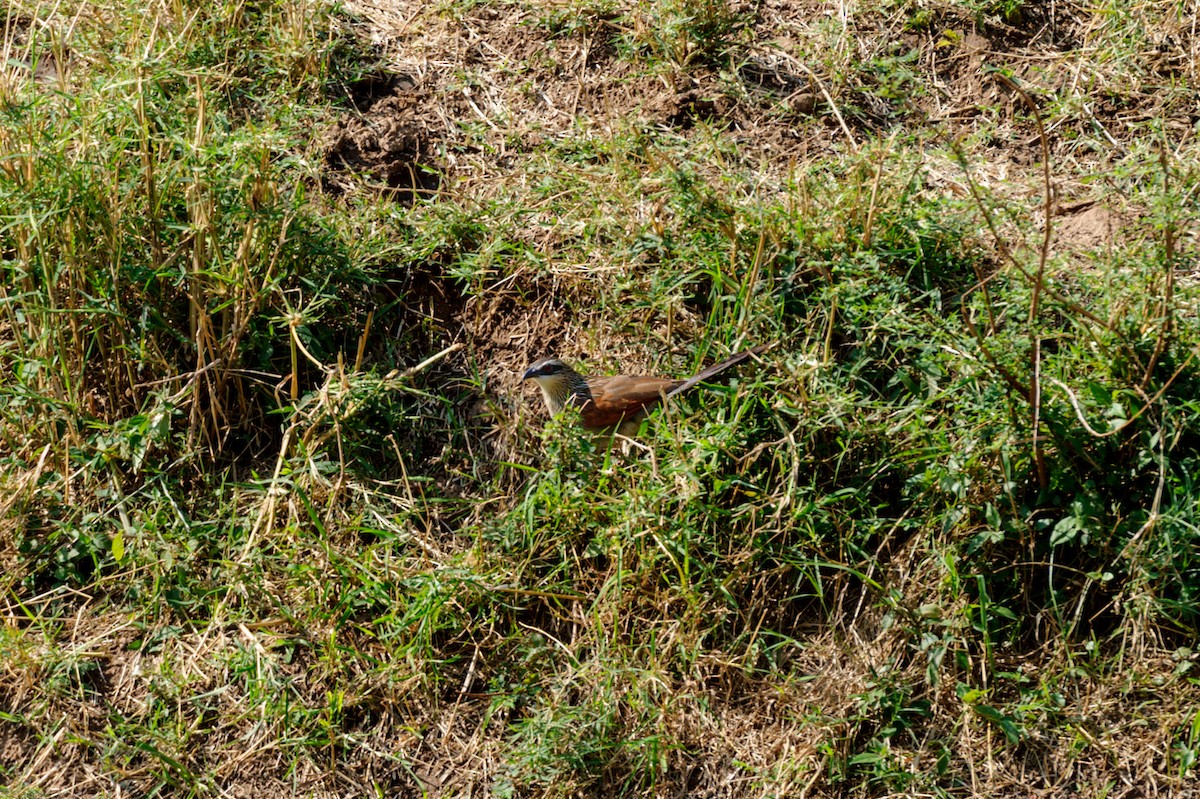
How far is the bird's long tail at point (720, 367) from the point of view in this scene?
512 centimetres

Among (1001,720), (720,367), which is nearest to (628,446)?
(720,367)

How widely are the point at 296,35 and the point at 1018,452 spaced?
406cm

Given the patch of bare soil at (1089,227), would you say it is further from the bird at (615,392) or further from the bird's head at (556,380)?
the bird's head at (556,380)

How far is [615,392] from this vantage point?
5.24 meters

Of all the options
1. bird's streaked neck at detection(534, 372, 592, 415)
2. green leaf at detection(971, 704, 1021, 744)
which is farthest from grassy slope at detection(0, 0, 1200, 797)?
bird's streaked neck at detection(534, 372, 592, 415)

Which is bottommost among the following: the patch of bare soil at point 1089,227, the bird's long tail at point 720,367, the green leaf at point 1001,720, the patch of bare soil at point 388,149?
the green leaf at point 1001,720

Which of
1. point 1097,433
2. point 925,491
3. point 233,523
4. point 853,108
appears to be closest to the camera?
point 1097,433

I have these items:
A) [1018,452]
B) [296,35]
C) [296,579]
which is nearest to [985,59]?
[1018,452]

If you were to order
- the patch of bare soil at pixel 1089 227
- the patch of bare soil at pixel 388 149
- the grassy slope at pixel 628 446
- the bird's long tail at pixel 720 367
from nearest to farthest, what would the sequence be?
the grassy slope at pixel 628 446 → the bird's long tail at pixel 720 367 → the patch of bare soil at pixel 1089 227 → the patch of bare soil at pixel 388 149

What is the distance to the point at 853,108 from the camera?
6.17 m

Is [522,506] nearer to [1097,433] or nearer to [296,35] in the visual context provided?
[1097,433]

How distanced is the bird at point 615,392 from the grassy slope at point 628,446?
0.36 feet

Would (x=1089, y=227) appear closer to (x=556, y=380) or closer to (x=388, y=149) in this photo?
Answer: (x=556, y=380)

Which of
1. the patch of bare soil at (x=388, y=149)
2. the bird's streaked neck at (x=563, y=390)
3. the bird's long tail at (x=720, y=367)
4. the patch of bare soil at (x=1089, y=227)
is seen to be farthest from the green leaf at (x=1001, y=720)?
the patch of bare soil at (x=388, y=149)
